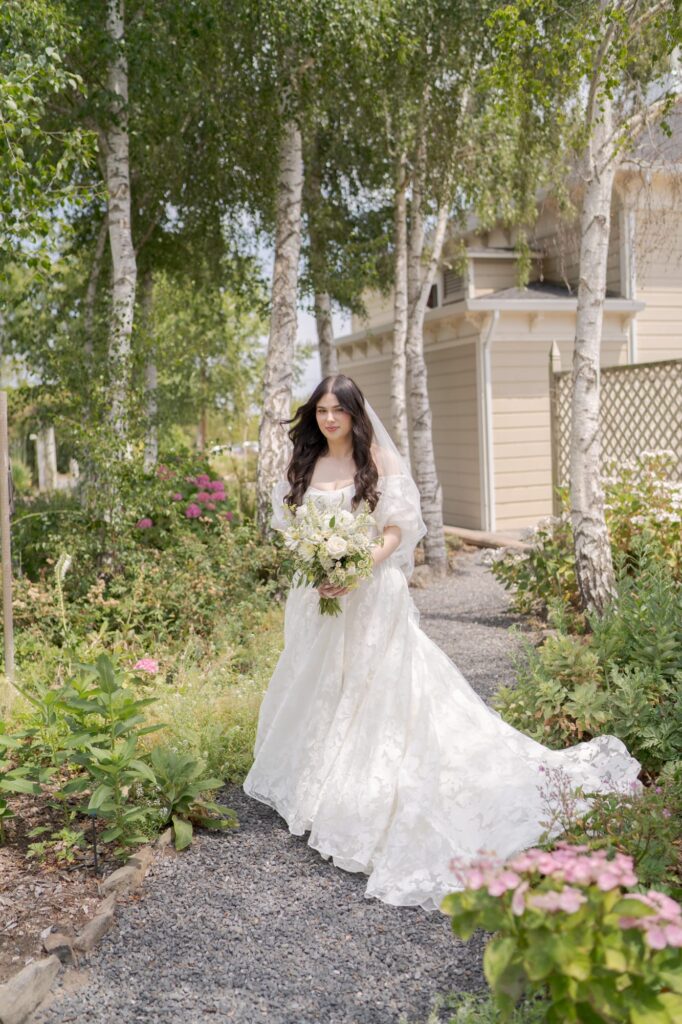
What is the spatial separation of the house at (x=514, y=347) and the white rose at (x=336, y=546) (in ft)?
32.3

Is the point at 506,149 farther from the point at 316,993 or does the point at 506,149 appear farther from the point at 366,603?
the point at 316,993

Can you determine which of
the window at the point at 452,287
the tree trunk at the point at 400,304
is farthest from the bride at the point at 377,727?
the window at the point at 452,287

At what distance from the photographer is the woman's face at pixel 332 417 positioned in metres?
4.39

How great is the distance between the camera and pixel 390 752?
4109 millimetres

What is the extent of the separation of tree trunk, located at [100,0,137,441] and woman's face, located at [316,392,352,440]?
3855 mm

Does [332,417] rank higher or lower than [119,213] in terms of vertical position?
lower

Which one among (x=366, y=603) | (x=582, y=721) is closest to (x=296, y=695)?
(x=366, y=603)

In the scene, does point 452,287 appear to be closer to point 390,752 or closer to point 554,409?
point 554,409

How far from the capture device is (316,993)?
291 centimetres

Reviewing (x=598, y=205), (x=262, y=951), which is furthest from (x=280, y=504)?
(x=598, y=205)

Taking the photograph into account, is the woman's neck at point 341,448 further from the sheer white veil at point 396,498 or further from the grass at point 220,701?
the grass at point 220,701

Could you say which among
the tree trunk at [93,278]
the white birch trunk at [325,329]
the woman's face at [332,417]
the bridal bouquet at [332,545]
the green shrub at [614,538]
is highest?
the tree trunk at [93,278]

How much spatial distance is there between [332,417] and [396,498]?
0.51m

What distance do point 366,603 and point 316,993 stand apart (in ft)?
6.14
